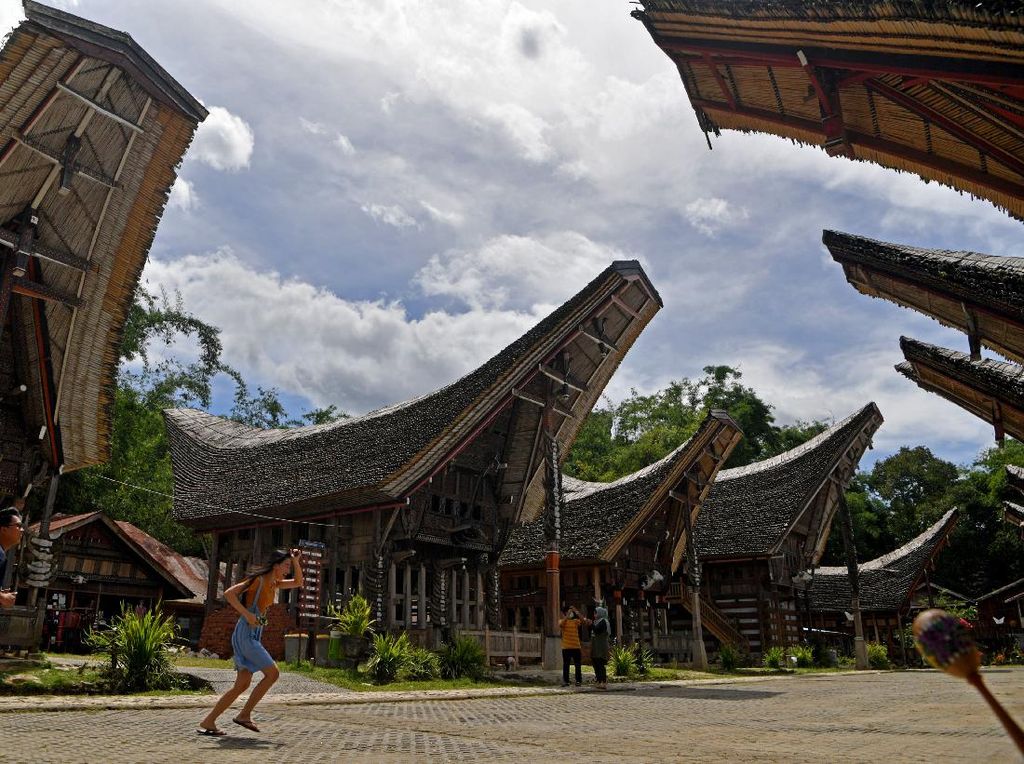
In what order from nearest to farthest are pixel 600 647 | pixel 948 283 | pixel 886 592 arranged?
pixel 948 283
pixel 600 647
pixel 886 592

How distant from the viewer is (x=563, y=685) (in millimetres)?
15000

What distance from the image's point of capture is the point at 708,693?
13906 millimetres

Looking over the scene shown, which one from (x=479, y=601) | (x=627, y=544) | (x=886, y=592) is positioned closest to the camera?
(x=479, y=601)

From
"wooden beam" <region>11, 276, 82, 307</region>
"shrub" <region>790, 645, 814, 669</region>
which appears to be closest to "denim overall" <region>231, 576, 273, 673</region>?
"wooden beam" <region>11, 276, 82, 307</region>

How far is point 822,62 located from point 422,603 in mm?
16260

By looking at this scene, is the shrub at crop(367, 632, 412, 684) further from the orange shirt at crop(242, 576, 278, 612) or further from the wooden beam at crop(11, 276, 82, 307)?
the wooden beam at crop(11, 276, 82, 307)

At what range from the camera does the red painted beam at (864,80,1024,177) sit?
227 inches

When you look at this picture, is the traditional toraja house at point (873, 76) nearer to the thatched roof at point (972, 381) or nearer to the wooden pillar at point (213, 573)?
the thatched roof at point (972, 381)

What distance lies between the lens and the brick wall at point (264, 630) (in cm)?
1873

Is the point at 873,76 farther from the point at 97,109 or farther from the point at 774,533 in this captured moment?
the point at 774,533

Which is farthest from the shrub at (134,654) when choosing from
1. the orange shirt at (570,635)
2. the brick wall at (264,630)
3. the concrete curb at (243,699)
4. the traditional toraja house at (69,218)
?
the brick wall at (264,630)

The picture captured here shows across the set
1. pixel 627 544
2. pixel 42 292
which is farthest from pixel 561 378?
pixel 42 292

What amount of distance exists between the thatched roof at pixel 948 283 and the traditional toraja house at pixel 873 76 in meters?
1.91

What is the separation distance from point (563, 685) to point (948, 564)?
3867 centimetres
